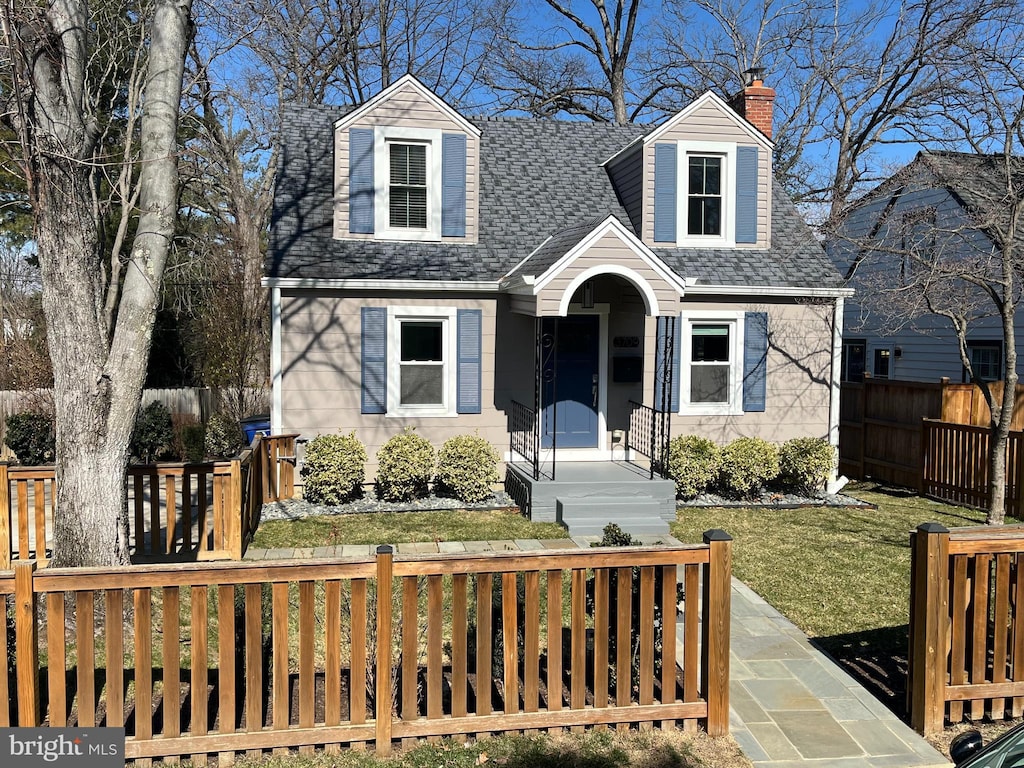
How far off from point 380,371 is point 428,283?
59.9 inches

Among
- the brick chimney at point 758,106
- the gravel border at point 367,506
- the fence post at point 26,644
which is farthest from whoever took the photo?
the brick chimney at point 758,106

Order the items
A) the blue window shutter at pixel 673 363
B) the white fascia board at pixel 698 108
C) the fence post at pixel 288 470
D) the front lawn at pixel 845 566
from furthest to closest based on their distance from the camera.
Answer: the white fascia board at pixel 698 108, the blue window shutter at pixel 673 363, the fence post at pixel 288 470, the front lawn at pixel 845 566

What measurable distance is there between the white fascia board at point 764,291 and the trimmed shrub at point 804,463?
93.7 inches

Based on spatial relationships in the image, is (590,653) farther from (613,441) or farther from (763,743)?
(613,441)

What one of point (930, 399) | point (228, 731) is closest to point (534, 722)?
point (228, 731)

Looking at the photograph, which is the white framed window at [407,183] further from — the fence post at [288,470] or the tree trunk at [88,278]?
the tree trunk at [88,278]

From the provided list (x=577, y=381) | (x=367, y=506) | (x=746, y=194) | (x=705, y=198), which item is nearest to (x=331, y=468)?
(x=367, y=506)

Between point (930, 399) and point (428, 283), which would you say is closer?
point (428, 283)

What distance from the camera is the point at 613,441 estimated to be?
44.6 feet

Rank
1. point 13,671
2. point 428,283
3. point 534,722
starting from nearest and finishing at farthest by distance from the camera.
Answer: point 534,722
point 13,671
point 428,283

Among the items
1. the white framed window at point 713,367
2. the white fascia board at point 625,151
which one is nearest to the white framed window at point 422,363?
the white framed window at point 713,367

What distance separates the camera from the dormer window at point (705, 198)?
13.9 metres

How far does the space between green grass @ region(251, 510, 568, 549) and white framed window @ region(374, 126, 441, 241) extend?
4.56 m

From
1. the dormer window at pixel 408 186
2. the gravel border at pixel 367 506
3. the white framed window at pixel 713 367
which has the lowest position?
the gravel border at pixel 367 506
